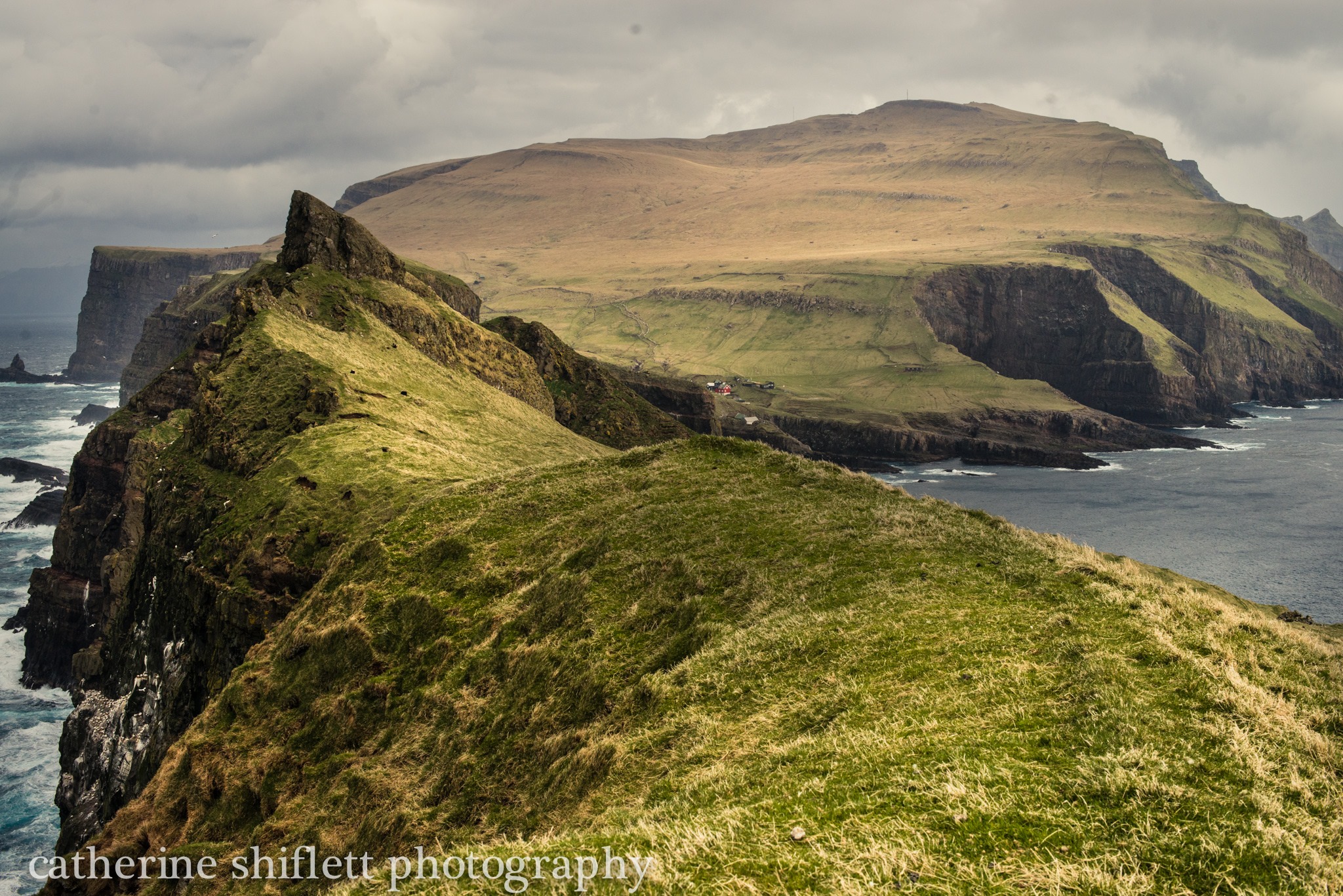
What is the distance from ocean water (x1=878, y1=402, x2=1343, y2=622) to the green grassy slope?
345ft

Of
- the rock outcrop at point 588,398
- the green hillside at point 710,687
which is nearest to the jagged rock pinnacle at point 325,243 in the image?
the rock outcrop at point 588,398

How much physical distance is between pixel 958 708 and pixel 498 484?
100 feet

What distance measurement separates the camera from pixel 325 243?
9344 centimetres

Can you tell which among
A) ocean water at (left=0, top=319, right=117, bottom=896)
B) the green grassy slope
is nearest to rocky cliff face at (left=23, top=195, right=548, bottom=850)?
ocean water at (left=0, top=319, right=117, bottom=896)

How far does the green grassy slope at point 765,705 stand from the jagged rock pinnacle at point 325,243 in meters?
61.5

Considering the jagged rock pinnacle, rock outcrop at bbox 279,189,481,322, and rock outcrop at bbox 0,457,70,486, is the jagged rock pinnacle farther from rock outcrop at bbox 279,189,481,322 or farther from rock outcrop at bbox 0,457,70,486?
rock outcrop at bbox 0,457,70,486

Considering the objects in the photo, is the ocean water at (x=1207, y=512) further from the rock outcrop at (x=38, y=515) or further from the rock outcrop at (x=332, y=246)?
the rock outcrop at (x=38, y=515)

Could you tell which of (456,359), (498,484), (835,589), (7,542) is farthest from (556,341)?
(835,589)

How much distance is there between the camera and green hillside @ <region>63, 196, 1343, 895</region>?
1283cm

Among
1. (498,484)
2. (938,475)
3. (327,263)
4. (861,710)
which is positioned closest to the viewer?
→ (861,710)

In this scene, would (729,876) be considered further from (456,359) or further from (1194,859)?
(456,359)

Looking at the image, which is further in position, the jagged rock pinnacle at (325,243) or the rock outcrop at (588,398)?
the rock outcrop at (588,398)

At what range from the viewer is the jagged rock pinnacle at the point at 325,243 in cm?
9262

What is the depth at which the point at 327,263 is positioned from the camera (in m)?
92.8
